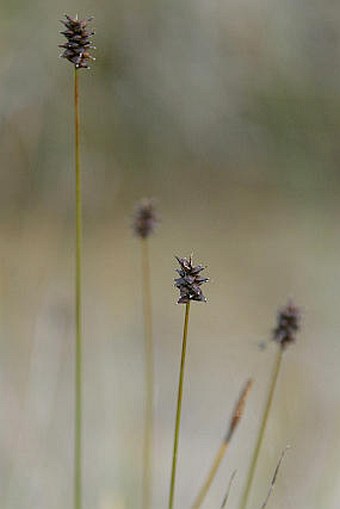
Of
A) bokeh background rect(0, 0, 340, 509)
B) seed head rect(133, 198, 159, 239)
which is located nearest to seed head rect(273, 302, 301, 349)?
seed head rect(133, 198, 159, 239)

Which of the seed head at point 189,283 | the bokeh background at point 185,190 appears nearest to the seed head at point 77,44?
the seed head at point 189,283

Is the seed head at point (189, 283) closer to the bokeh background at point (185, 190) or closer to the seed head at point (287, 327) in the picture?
the seed head at point (287, 327)

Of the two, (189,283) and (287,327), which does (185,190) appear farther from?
(189,283)

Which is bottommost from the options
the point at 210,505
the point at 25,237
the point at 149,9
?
the point at 210,505

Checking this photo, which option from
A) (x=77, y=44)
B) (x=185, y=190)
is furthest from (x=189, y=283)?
(x=185, y=190)

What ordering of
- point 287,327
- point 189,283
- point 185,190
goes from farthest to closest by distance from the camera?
point 185,190 < point 287,327 < point 189,283

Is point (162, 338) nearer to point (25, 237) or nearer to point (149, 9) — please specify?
point (25, 237)

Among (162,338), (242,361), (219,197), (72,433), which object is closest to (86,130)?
(219,197)

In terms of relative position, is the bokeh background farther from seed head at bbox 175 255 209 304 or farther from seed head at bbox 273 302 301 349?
seed head at bbox 175 255 209 304
